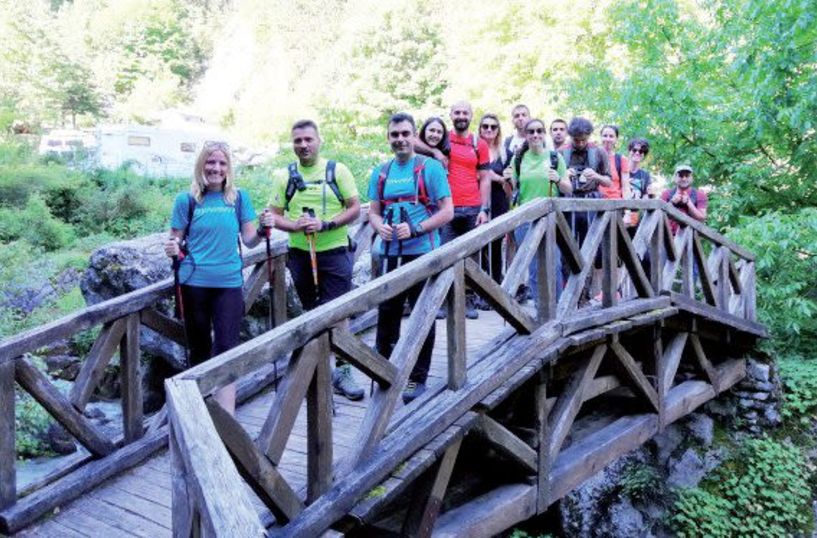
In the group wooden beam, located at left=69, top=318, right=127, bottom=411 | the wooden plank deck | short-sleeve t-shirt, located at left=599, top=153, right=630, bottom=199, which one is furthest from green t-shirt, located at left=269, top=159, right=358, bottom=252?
short-sleeve t-shirt, located at left=599, top=153, right=630, bottom=199

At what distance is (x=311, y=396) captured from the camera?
124 inches

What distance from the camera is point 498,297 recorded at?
4.19m

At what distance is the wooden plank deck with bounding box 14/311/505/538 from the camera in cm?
368

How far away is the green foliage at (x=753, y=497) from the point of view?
23.7ft

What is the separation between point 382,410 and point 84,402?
215 cm

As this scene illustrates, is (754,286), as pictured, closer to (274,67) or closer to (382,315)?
→ (382,315)

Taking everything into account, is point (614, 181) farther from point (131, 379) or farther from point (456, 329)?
point (131, 379)

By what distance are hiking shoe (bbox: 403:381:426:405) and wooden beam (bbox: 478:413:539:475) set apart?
1.32ft

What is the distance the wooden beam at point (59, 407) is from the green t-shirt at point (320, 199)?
1.70 meters

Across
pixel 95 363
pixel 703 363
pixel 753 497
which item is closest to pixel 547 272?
pixel 95 363

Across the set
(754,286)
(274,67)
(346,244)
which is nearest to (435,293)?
(346,244)

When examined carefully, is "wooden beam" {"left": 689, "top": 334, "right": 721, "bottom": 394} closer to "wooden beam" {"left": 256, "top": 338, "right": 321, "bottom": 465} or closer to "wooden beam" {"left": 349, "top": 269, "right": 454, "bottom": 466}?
Answer: "wooden beam" {"left": 349, "top": 269, "right": 454, "bottom": 466}

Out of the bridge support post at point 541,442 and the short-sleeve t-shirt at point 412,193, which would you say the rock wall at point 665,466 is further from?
the short-sleeve t-shirt at point 412,193

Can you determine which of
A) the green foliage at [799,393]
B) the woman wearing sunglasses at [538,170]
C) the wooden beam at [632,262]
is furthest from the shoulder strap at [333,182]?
the green foliage at [799,393]
